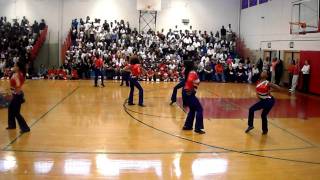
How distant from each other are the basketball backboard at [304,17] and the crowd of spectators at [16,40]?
16.2 metres

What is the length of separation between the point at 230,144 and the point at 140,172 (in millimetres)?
2957

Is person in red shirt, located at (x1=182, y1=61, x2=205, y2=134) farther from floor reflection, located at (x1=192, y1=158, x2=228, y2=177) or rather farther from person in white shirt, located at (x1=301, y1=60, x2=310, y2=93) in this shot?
person in white shirt, located at (x1=301, y1=60, x2=310, y2=93)

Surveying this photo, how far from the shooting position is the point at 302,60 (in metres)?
21.2

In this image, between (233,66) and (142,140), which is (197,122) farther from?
(233,66)

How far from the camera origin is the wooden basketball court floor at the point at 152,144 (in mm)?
6930

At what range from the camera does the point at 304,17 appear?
21109 mm

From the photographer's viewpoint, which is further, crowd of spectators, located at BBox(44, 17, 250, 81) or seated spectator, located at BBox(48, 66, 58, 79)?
crowd of spectators, located at BBox(44, 17, 250, 81)

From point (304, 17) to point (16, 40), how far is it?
18.2 m

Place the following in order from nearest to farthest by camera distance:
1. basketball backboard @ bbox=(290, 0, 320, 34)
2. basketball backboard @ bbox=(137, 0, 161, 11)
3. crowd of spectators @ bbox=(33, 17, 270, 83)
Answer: basketball backboard @ bbox=(290, 0, 320, 34)
crowd of spectators @ bbox=(33, 17, 270, 83)
basketball backboard @ bbox=(137, 0, 161, 11)

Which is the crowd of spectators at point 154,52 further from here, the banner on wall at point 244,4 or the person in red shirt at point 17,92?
the person in red shirt at point 17,92

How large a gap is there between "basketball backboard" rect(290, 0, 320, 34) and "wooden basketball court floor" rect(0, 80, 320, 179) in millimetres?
6601

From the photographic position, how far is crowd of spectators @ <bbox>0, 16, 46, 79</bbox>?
25281mm

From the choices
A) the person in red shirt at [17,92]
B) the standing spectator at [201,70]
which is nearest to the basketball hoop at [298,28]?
the standing spectator at [201,70]

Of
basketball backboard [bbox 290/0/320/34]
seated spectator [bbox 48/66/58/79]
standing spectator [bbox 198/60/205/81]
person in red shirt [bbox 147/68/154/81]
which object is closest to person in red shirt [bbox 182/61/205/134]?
basketball backboard [bbox 290/0/320/34]
